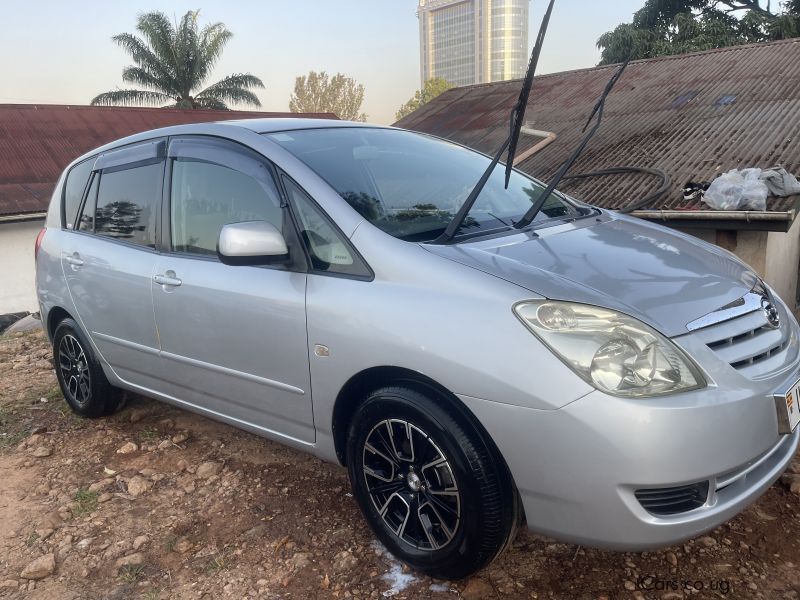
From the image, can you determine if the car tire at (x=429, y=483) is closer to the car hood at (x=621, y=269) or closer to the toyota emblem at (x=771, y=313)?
the car hood at (x=621, y=269)

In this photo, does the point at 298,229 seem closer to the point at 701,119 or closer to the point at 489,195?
the point at 489,195

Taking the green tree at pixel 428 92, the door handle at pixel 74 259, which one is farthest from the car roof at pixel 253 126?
the green tree at pixel 428 92

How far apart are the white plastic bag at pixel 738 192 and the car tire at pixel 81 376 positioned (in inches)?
223

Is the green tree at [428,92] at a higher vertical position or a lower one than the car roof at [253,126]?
higher

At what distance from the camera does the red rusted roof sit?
49.9 ft

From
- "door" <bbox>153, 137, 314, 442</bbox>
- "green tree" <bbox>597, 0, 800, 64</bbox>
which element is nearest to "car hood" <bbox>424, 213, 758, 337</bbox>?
"door" <bbox>153, 137, 314, 442</bbox>

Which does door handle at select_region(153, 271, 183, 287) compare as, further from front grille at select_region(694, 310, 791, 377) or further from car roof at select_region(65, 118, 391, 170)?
front grille at select_region(694, 310, 791, 377)

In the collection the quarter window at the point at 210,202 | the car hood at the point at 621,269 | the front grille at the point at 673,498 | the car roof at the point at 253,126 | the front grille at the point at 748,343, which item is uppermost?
the car roof at the point at 253,126

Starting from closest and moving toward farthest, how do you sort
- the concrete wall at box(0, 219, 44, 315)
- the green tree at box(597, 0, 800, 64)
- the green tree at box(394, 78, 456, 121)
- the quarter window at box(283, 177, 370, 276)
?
the quarter window at box(283, 177, 370, 276), the concrete wall at box(0, 219, 44, 315), the green tree at box(597, 0, 800, 64), the green tree at box(394, 78, 456, 121)

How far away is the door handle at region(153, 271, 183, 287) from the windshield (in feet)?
2.69

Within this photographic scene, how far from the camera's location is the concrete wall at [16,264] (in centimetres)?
1549

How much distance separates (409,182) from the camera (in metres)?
2.98

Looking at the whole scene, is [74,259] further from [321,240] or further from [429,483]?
[429,483]

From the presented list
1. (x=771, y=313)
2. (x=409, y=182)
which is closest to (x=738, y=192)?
(x=771, y=313)
